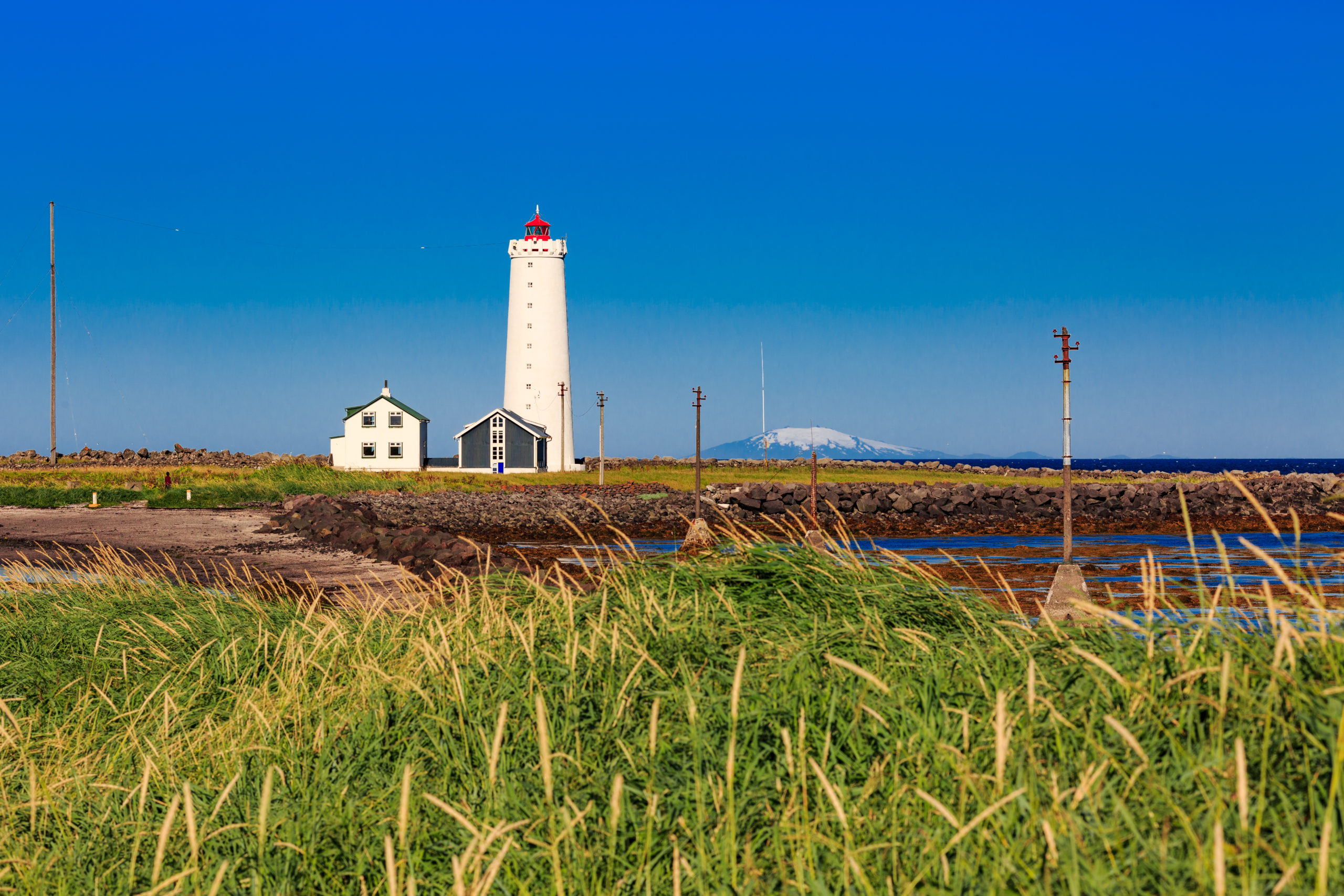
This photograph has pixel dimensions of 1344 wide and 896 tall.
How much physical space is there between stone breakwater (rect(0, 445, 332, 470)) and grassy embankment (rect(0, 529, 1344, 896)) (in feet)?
228

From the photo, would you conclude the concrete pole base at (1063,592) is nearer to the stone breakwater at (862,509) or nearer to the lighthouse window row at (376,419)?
the stone breakwater at (862,509)

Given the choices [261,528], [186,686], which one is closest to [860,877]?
[186,686]

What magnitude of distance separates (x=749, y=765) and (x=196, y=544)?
23.3 metres

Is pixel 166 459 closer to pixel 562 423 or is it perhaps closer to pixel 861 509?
pixel 562 423

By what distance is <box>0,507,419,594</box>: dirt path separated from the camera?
54.2ft

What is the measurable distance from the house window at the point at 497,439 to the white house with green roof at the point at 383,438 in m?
4.29

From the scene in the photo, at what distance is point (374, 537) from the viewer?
21328 mm

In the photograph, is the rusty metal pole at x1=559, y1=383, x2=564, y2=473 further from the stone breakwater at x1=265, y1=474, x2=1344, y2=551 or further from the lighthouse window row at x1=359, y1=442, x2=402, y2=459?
the stone breakwater at x1=265, y1=474, x2=1344, y2=551

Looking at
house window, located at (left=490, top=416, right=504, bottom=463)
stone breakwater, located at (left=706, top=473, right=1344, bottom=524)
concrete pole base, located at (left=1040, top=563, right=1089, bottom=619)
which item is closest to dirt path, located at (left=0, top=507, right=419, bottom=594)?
concrete pole base, located at (left=1040, top=563, right=1089, bottom=619)

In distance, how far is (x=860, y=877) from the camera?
8.70 feet

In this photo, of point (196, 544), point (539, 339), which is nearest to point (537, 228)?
point (539, 339)

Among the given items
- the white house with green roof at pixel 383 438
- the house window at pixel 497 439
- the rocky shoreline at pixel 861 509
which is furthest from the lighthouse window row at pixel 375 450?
the rocky shoreline at pixel 861 509

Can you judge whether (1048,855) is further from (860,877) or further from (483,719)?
(483,719)

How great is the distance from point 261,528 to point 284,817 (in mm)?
26417
